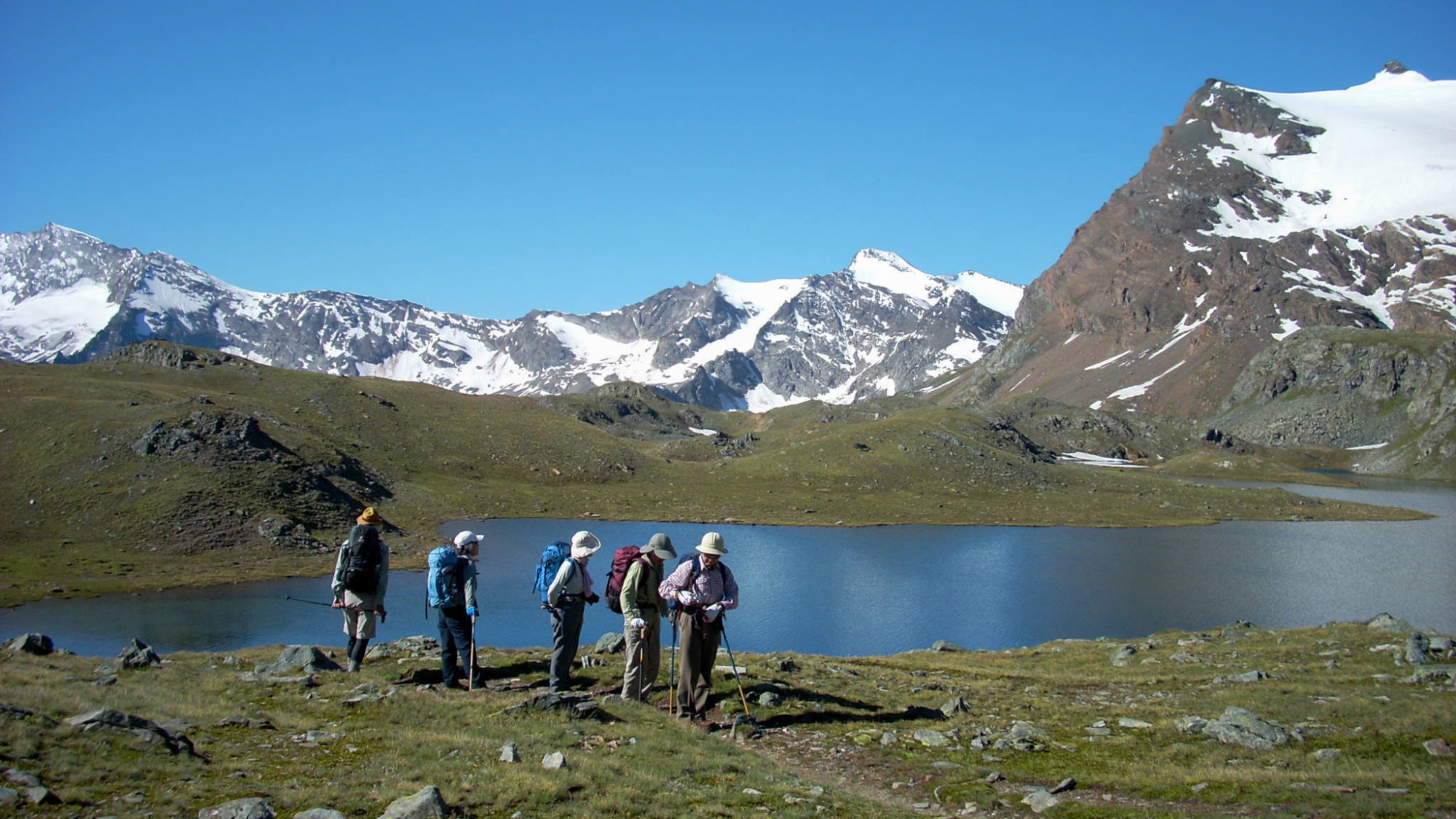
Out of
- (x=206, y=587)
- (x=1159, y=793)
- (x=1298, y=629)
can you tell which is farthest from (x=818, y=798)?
(x=206, y=587)

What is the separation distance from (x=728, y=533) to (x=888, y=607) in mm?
34276

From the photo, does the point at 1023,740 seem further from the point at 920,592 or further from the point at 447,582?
the point at 920,592

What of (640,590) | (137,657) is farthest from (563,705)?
(137,657)

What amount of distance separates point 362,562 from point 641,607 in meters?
7.05

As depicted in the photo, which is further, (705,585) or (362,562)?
(362,562)

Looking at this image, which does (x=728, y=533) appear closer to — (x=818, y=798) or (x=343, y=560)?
(x=343, y=560)

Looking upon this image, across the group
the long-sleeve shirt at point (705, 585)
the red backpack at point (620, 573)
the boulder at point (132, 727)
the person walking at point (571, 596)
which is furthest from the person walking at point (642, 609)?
the boulder at point (132, 727)

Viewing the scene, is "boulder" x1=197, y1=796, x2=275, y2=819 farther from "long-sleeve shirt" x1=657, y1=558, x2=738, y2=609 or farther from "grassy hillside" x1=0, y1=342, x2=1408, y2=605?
"grassy hillside" x1=0, y1=342, x2=1408, y2=605

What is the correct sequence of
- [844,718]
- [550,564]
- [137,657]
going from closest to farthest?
1. [550,564]
2. [844,718]
3. [137,657]

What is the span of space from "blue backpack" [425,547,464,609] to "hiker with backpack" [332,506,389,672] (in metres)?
1.74

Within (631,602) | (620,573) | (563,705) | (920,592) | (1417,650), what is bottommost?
(920,592)

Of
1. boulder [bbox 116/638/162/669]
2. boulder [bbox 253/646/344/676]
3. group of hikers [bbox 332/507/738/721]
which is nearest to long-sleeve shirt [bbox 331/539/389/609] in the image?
group of hikers [bbox 332/507/738/721]

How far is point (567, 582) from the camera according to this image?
20344mm

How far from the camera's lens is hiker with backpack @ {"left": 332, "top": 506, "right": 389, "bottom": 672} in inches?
868
